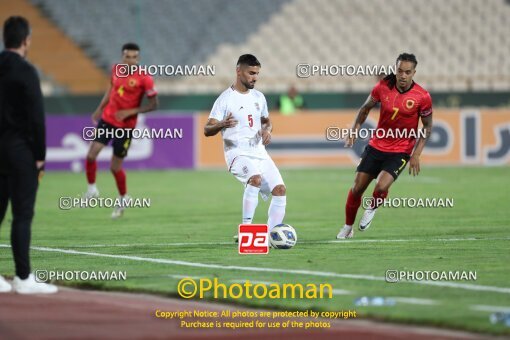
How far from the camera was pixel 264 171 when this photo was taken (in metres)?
14.3

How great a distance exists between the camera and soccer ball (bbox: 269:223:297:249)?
537 inches

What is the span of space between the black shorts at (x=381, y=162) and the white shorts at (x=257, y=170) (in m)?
1.29

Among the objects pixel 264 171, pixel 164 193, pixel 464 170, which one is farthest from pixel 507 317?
pixel 464 170

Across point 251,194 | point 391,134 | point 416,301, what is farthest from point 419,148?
point 416,301

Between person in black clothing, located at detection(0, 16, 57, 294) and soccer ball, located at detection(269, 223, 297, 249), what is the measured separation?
399 cm

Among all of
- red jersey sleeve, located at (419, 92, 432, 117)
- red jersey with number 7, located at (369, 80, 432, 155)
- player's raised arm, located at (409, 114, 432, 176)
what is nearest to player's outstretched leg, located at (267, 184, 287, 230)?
red jersey with number 7, located at (369, 80, 432, 155)

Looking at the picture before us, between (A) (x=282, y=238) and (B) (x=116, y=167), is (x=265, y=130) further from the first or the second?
(B) (x=116, y=167)

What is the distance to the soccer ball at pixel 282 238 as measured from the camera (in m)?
13.6

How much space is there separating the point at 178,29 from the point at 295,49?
4408 millimetres

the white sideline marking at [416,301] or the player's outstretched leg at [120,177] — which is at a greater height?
the player's outstretched leg at [120,177]

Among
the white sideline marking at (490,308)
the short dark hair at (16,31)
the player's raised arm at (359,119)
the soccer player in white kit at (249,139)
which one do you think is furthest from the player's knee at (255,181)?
the white sideline marking at (490,308)

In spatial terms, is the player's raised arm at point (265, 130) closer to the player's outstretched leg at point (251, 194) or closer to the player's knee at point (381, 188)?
the player's outstretched leg at point (251, 194)

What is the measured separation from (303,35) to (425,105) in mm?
29498

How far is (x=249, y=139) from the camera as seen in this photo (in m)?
14.4
